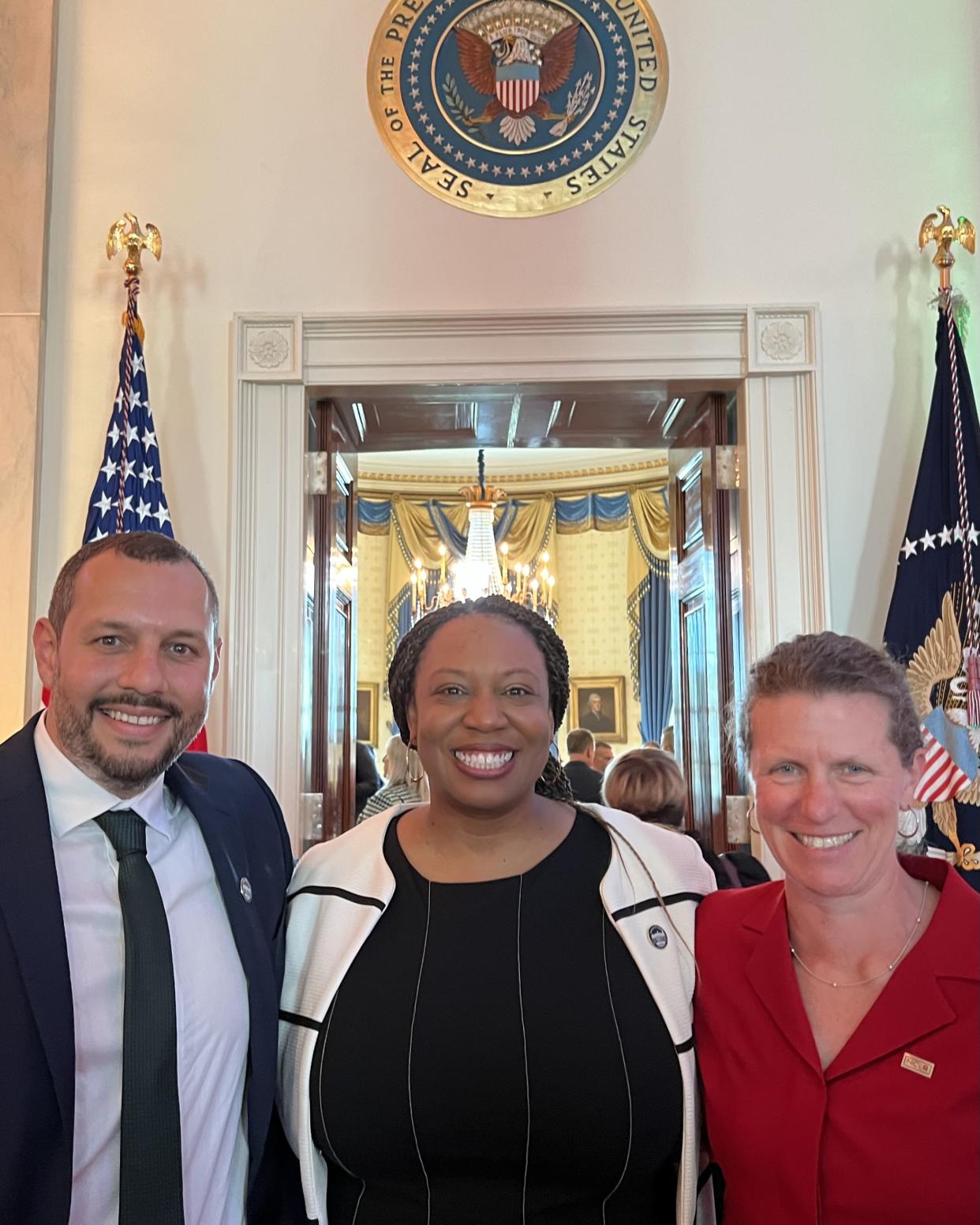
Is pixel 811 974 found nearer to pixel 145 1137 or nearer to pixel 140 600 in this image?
pixel 145 1137

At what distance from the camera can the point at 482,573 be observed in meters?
10.6

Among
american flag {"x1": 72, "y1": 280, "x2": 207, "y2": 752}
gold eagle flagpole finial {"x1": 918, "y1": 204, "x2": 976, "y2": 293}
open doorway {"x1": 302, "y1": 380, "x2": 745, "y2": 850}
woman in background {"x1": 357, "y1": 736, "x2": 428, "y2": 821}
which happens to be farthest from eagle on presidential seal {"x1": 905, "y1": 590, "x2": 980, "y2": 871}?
american flag {"x1": 72, "y1": 280, "x2": 207, "y2": 752}

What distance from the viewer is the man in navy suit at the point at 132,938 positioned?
189cm

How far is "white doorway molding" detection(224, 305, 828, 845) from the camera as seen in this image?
4.75 m

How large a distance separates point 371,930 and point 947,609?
3025 mm

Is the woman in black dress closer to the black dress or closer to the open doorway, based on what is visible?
the black dress

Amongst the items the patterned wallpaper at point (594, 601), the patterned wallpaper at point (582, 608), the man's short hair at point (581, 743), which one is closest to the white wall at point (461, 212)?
the man's short hair at point (581, 743)

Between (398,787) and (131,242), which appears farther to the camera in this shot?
(398,787)

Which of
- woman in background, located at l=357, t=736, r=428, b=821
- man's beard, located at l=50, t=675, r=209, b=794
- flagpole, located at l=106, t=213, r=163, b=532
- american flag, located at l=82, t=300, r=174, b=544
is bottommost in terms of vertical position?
woman in background, located at l=357, t=736, r=428, b=821

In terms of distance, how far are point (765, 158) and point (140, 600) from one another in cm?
376

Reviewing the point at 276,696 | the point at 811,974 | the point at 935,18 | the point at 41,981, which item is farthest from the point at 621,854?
the point at 935,18

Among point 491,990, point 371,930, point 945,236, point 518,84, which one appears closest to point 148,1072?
point 371,930

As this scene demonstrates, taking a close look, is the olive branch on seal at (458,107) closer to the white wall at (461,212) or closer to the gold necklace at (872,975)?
the white wall at (461,212)

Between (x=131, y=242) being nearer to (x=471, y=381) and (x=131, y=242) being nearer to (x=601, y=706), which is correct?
(x=471, y=381)
